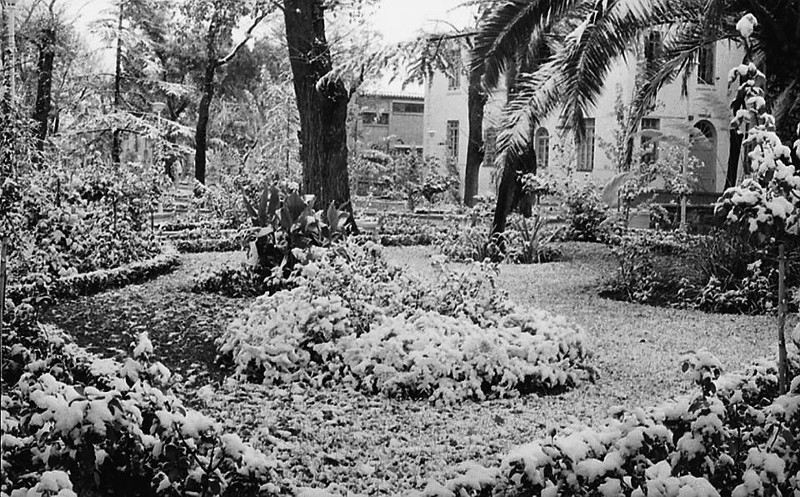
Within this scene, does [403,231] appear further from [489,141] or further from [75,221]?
[489,141]

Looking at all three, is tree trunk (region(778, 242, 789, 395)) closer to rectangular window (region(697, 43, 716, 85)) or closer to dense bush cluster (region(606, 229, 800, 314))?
dense bush cluster (region(606, 229, 800, 314))

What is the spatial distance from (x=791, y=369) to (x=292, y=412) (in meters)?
1.90

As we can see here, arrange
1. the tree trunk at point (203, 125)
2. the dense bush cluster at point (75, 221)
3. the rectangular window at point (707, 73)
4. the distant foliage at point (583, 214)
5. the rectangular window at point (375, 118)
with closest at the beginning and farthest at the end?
the dense bush cluster at point (75, 221), the distant foliage at point (583, 214), the rectangular window at point (707, 73), the tree trunk at point (203, 125), the rectangular window at point (375, 118)

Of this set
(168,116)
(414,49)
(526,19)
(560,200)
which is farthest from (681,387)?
(168,116)

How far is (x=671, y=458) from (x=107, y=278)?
525 centimetres

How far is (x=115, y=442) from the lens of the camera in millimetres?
2098

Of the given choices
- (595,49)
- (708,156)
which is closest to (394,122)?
(708,156)

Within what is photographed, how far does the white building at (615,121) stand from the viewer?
55.6 ft

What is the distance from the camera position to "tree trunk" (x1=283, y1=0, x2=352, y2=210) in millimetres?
9484

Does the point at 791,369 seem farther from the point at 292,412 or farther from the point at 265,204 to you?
the point at 265,204

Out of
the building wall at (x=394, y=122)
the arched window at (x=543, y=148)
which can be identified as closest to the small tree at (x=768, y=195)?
the arched window at (x=543, y=148)

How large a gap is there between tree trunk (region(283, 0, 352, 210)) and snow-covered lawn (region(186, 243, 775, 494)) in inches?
196

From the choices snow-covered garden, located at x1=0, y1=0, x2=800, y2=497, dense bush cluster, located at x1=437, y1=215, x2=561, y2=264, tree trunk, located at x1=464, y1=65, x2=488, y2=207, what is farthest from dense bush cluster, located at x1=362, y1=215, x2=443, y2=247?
tree trunk, located at x1=464, y1=65, x2=488, y2=207

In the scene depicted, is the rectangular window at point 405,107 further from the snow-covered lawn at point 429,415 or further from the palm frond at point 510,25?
the snow-covered lawn at point 429,415
